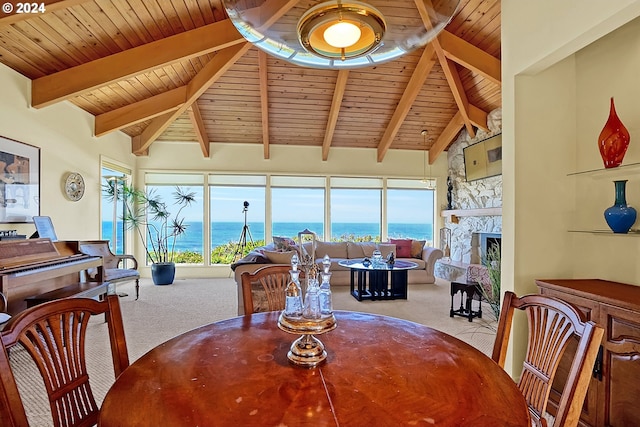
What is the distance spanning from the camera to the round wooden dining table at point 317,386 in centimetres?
87

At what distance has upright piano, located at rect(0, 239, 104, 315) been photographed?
291 cm

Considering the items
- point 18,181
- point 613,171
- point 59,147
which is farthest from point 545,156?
point 59,147

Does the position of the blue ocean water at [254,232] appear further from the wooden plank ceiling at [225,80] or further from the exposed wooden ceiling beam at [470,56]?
the exposed wooden ceiling beam at [470,56]

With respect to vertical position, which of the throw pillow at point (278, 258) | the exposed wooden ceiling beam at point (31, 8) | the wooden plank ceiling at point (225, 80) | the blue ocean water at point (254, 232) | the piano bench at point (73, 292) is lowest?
the piano bench at point (73, 292)

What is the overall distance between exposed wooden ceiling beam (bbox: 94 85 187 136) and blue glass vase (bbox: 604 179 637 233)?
5564mm

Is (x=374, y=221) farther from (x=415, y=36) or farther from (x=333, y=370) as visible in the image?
(x=333, y=370)

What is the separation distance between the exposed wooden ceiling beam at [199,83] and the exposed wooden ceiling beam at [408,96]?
265cm

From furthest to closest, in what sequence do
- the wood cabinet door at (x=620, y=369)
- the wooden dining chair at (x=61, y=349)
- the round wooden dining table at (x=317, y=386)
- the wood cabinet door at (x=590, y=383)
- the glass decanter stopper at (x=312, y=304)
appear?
1. the wood cabinet door at (x=590, y=383)
2. the wood cabinet door at (x=620, y=369)
3. the glass decanter stopper at (x=312, y=304)
4. the wooden dining chair at (x=61, y=349)
5. the round wooden dining table at (x=317, y=386)

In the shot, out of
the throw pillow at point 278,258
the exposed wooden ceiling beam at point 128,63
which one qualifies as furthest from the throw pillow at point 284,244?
the exposed wooden ceiling beam at point 128,63

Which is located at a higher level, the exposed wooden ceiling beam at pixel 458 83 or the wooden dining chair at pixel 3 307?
the exposed wooden ceiling beam at pixel 458 83

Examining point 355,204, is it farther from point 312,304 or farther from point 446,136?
point 312,304

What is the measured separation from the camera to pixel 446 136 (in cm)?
738

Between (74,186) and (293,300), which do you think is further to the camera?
(74,186)

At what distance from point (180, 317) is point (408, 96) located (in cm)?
499
